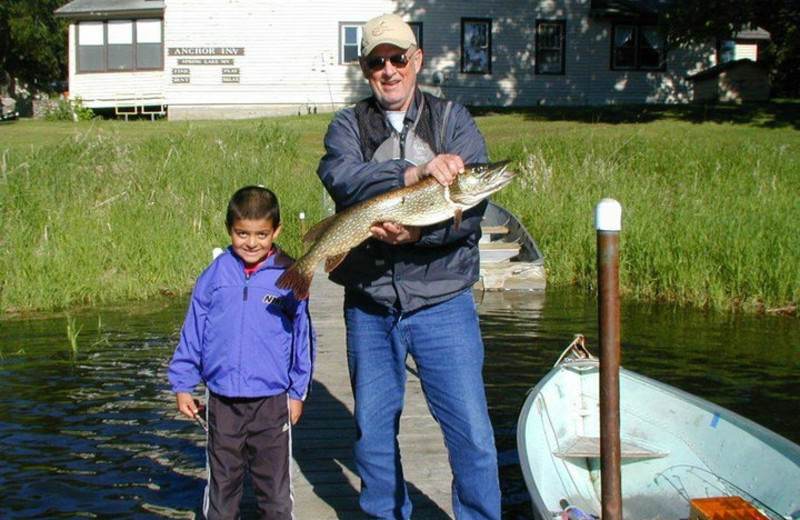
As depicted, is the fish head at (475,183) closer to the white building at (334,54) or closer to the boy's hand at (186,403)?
the boy's hand at (186,403)

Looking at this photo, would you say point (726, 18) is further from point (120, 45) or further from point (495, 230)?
point (120, 45)

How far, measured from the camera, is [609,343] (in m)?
3.75

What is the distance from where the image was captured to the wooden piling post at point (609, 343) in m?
3.66

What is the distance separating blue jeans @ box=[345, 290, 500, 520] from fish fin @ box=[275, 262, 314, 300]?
21 centimetres

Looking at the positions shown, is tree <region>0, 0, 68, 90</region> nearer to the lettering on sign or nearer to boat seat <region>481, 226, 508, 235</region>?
the lettering on sign

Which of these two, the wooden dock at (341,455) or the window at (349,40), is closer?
the wooden dock at (341,455)

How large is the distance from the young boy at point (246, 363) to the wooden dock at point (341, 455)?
77 cm

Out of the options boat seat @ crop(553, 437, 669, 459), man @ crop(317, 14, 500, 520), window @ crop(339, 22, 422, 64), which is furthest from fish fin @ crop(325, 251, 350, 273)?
window @ crop(339, 22, 422, 64)

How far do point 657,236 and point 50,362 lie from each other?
796cm

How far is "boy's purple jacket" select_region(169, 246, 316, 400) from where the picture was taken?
4195mm

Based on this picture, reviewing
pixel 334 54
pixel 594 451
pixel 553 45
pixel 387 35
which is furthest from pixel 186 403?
pixel 553 45

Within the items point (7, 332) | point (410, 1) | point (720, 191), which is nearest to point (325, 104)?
point (410, 1)

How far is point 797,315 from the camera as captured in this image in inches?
456

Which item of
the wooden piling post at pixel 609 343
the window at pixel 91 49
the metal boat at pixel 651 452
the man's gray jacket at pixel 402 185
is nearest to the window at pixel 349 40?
the window at pixel 91 49
